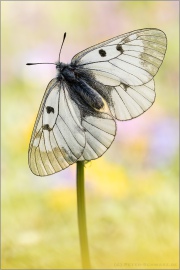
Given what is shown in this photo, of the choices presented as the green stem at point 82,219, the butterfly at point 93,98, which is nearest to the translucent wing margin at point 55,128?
the butterfly at point 93,98

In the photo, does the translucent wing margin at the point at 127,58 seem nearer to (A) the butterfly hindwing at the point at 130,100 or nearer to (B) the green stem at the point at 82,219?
(A) the butterfly hindwing at the point at 130,100

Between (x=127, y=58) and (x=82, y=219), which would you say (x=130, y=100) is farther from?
(x=82, y=219)

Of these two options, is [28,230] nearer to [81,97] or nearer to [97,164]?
[97,164]

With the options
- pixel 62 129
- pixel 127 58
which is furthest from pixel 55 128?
pixel 127 58

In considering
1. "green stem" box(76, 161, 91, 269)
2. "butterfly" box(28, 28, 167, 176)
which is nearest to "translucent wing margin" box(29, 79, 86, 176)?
"butterfly" box(28, 28, 167, 176)

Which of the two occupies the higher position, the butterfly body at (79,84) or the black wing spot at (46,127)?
the butterfly body at (79,84)

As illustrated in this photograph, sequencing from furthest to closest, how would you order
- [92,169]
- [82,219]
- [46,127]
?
[92,169], [46,127], [82,219]

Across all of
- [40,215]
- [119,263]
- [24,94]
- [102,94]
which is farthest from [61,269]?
[24,94]
